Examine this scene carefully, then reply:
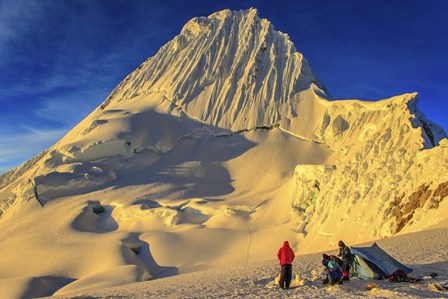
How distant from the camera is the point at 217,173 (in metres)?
37.4

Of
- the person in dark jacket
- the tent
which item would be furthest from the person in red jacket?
the tent

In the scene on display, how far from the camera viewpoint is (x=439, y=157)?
765 inches

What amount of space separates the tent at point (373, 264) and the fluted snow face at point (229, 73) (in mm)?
31523

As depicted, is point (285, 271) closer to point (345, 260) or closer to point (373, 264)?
point (345, 260)

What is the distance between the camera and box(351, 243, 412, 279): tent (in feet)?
33.4

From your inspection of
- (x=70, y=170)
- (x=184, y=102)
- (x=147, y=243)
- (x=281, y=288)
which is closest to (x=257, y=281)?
(x=281, y=288)

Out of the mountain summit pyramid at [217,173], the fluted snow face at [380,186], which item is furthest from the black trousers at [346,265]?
the fluted snow face at [380,186]

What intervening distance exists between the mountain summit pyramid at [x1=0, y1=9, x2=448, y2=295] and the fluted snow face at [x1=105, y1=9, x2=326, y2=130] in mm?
147

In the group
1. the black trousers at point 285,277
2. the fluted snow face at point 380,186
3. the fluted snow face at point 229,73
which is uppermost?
the fluted snow face at point 229,73

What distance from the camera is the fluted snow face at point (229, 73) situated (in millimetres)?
43281

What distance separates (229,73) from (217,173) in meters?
13.2

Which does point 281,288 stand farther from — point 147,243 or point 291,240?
point 147,243

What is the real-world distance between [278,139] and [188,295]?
30.9m

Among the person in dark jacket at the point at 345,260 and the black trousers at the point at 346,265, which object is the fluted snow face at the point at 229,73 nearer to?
the person in dark jacket at the point at 345,260
